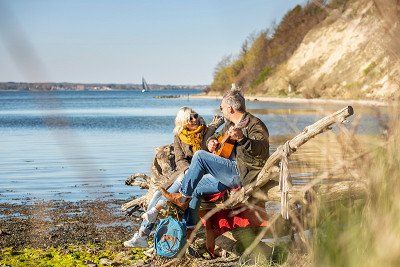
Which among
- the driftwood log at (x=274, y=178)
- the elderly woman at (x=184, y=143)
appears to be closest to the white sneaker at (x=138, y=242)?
the elderly woman at (x=184, y=143)

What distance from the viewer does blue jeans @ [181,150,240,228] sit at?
6828 millimetres

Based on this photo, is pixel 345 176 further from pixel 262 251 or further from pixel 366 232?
pixel 262 251

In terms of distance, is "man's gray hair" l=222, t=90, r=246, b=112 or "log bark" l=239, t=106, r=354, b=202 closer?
"log bark" l=239, t=106, r=354, b=202

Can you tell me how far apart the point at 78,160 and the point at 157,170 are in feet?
24.9

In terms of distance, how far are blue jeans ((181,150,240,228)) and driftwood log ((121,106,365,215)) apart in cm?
32

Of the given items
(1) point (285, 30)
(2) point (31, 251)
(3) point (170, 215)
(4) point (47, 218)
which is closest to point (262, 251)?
(3) point (170, 215)

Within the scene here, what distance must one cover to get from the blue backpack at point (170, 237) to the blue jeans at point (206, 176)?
226 mm

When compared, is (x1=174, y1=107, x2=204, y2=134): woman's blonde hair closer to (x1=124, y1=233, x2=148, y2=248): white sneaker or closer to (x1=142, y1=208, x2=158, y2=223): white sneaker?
(x1=142, y1=208, x2=158, y2=223): white sneaker

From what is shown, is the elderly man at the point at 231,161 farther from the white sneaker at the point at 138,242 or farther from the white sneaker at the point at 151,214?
the white sneaker at the point at 138,242

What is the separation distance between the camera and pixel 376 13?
1.84 m

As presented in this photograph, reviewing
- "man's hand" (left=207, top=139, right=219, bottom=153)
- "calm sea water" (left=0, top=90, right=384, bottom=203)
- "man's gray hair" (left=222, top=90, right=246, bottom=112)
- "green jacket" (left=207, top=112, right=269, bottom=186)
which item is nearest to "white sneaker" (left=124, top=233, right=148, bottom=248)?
"calm sea water" (left=0, top=90, right=384, bottom=203)

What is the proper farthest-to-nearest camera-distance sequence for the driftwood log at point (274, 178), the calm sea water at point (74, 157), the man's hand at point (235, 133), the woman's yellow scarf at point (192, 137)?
the woman's yellow scarf at point (192, 137) < the man's hand at point (235, 133) < the driftwood log at point (274, 178) < the calm sea water at point (74, 157)

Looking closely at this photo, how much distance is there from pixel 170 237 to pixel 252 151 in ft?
4.25

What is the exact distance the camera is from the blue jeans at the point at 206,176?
6.83 metres
